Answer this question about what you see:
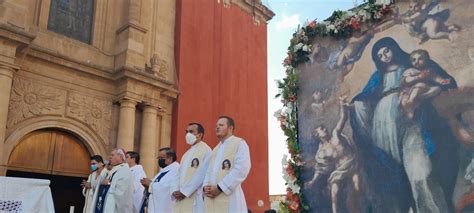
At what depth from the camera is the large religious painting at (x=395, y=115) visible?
4949 mm

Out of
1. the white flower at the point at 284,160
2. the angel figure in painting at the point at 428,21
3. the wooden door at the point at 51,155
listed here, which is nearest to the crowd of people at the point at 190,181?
the white flower at the point at 284,160

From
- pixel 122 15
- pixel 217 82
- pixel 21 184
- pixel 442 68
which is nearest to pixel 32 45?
pixel 122 15

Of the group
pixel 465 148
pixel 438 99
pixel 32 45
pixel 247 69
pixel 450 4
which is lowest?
pixel 465 148

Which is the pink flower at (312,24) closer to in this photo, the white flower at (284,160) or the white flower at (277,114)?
the white flower at (277,114)

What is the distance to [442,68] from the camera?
518 cm

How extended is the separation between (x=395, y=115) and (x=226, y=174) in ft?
7.71

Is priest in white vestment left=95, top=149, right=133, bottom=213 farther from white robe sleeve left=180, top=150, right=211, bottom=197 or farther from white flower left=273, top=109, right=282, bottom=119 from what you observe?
white flower left=273, top=109, right=282, bottom=119

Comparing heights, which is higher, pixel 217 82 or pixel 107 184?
pixel 217 82

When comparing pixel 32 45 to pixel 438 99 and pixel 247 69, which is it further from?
pixel 438 99

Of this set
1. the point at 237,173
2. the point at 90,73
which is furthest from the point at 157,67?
the point at 237,173

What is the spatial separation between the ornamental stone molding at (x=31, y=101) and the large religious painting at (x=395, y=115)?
629cm

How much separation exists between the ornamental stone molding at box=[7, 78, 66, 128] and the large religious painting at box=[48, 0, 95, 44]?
1785mm

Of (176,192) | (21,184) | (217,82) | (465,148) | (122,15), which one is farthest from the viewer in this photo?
(217,82)

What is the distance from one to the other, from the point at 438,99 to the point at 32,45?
8.70m
